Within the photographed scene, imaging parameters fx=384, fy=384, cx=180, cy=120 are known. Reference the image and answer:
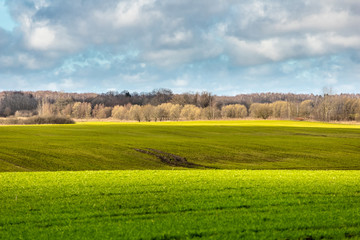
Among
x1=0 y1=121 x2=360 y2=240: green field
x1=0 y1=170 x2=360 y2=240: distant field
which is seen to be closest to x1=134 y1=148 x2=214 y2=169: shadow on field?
x1=0 y1=121 x2=360 y2=240: green field

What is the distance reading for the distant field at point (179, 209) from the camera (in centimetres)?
1123

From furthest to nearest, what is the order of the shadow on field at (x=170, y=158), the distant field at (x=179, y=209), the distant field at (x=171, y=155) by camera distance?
the shadow on field at (x=170, y=158)
the distant field at (x=171, y=155)
the distant field at (x=179, y=209)

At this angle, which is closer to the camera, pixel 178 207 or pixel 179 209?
pixel 179 209

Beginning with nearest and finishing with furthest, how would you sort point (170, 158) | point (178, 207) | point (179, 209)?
point (179, 209)
point (178, 207)
point (170, 158)

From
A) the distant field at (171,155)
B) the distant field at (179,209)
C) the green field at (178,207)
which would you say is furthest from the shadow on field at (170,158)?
the distant field at (179,209)

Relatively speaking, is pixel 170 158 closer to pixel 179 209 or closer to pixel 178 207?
pixel 178 207

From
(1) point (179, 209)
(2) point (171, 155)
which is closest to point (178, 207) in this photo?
(1) point (179, 209)

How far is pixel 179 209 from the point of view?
13945 millimetres

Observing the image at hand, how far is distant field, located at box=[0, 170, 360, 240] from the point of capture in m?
11.2

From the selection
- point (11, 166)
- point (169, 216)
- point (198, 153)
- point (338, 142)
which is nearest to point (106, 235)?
point (169, 216)

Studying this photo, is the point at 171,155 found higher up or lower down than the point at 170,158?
higher up

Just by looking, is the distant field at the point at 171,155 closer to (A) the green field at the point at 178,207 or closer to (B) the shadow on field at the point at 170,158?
(B) the shadow on field at the point at 170,158

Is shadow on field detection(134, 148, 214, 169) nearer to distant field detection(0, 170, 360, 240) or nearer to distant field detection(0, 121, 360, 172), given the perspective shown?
distant field detection(0, 121, 360, 172)

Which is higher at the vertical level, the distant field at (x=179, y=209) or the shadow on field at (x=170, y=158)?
the distant field at (x=179, y=209)
